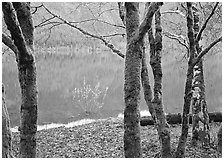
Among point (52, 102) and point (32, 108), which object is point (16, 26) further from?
point (52, 102)

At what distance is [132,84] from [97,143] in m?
4.95

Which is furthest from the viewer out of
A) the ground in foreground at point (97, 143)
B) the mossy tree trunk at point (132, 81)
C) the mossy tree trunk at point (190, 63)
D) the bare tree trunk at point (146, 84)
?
the ground in foreground at point (97, 143)

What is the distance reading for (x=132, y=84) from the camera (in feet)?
8.92

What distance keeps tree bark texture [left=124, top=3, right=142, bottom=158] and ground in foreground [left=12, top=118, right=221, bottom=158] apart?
2947 millimetres

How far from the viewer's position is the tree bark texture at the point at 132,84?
106 inches

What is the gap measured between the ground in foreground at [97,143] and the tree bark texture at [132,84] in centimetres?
295

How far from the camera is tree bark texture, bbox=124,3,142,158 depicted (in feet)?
8.86

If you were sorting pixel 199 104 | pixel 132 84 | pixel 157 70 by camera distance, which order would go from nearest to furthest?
pixel 132 84
pixel 157 70
pixel 199 104

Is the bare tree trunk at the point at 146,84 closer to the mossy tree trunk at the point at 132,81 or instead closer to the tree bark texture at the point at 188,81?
Answer: the tree bark texture at the point at 188,81

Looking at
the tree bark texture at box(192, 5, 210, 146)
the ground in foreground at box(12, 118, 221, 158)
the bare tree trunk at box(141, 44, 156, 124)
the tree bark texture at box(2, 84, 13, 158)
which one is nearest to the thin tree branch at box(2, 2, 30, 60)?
the tree bark texture at box(2, 84, 13, 158)

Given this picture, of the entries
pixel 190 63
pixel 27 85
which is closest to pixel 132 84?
pixel 27 85

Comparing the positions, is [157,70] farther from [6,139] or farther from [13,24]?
[6,139]

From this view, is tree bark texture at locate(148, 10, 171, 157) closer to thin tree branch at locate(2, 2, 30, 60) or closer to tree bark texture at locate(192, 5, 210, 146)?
tree bark texture at locate(192, 5, 210, 146)

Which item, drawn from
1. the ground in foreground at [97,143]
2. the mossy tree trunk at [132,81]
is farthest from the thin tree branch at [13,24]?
the ground in foreground at [97,143]
